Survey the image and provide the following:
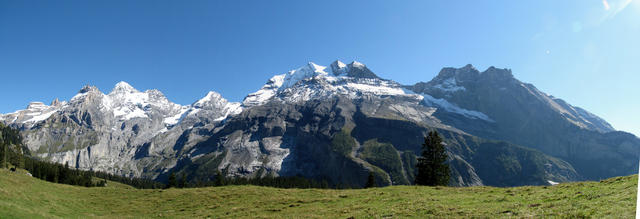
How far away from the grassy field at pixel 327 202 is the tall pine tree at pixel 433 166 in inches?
1054

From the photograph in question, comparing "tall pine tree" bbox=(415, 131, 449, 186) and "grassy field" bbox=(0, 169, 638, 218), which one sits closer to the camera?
"grassy field" bbox=(0, 169, 638, 218)

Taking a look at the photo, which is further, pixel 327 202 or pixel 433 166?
pixel 433 166

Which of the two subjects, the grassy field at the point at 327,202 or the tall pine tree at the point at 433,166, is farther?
the tall pine tree at the point at 433,166

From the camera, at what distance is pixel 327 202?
34750mm

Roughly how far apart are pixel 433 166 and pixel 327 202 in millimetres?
39254

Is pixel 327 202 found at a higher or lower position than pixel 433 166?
lower

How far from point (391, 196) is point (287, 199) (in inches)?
563

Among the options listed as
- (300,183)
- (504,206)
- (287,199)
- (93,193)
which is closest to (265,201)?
(287,199)

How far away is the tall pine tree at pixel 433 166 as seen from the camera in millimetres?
63750

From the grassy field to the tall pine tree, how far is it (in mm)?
26774

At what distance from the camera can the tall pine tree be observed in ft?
209

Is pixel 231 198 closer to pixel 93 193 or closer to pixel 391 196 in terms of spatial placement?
pixel 391 196

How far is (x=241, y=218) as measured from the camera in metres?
29.6

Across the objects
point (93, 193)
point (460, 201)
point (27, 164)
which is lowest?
point (27, 164)
